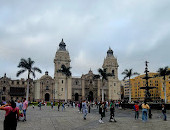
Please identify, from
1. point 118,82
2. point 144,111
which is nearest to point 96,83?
point 118,82

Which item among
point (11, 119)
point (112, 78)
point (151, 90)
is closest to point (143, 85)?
point (151, 90)

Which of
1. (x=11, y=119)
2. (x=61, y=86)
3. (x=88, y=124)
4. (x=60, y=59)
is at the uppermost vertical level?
(x=60, y=59)

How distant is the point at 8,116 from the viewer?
264 inches

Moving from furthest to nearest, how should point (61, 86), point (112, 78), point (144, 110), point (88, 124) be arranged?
point (112, 78), point (61, 86), point (144, 110), point (88, 124)

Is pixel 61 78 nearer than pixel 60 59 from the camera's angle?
Yes

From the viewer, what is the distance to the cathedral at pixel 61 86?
6835 cm

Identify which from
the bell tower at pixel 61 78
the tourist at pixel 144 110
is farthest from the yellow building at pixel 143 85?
the tourist at pixel 144 110

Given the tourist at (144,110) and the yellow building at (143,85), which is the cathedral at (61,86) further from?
the tourist at (144,110)

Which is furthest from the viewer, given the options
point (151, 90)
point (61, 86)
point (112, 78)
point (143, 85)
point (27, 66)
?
point (143, 85)

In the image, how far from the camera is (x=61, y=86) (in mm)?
70062

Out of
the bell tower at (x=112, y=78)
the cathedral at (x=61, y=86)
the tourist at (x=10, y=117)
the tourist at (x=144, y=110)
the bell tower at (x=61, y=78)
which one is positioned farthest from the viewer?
the bell tower at (x=112, y=78)

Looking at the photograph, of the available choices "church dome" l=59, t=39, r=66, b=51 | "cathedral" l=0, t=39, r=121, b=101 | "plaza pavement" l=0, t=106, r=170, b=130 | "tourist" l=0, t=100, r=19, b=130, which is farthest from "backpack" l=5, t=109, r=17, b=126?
"church dome" l=59, t=39, r=66, b=51

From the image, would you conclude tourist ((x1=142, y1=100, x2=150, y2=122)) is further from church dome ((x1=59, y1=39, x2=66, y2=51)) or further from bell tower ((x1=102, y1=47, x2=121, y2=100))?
bell tower ((x1=102, y1=47, x2=121, y2=100))

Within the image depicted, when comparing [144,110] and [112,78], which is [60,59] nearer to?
[112,78]
